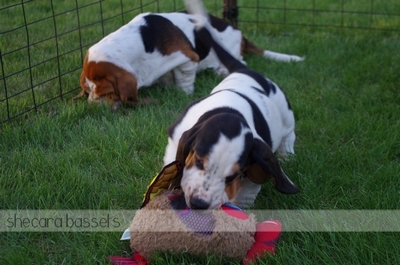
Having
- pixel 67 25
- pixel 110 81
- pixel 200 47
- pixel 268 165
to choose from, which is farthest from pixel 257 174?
pixel 67 25

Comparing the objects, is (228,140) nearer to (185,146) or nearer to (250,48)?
(185,146)

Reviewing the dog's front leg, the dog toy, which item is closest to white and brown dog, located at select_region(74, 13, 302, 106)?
the dog's front leg

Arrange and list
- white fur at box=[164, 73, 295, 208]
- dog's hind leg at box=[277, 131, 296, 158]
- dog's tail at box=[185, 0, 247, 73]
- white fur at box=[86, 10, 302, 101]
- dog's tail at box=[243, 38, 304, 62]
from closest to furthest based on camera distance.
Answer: white fur at box=[164, 73, 295, 208], dog's hind leg at box=[277, 131, 296, 158], dog's tail at box=[185, 0, 247, 73], white fur at box=[86, 10, 302, 101], dog's tail at box=[243, 38, 304, 62]

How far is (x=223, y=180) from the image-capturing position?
2.95m

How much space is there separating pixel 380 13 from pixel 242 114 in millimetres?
4653

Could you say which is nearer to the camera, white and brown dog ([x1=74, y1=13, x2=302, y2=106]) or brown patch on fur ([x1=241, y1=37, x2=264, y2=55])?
white and brown dog ([x1=74, y1=13, x2=302, y2=106])

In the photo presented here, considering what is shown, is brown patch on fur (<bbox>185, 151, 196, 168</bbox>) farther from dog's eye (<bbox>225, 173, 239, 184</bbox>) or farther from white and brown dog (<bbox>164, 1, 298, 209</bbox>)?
dog's eye (<bbox>225, 173, 239, 184</bbox>)

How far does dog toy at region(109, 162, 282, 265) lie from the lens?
278 centimetres

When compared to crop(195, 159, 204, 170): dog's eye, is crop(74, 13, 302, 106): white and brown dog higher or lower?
lower

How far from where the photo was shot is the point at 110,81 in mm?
4996

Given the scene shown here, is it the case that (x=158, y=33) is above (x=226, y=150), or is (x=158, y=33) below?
below

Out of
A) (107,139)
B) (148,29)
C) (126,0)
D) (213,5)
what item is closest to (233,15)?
(213,5)

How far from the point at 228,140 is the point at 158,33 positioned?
2.78 meters

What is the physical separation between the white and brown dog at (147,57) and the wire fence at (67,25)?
37 centimetres
